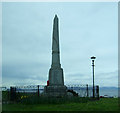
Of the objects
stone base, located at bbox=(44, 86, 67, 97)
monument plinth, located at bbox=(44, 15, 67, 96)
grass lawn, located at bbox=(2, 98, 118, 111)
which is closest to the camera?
grass lawn, located at bbox=(2, 98, 118, 111)

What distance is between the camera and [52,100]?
516 inches

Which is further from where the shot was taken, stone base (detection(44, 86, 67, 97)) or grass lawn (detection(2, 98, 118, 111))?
stone base (detection(44, 86, 67, 97))

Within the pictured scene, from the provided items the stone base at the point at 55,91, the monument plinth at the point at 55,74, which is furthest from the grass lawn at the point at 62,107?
the monument plinth at the point at 55,74

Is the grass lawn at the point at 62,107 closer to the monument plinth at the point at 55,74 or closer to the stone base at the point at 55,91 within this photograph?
the stone base at the point at 55,91

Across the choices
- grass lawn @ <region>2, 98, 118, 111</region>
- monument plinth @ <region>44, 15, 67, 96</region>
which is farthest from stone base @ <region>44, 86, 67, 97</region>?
grass lawn @ <region>2, 98, 118, 111</region>

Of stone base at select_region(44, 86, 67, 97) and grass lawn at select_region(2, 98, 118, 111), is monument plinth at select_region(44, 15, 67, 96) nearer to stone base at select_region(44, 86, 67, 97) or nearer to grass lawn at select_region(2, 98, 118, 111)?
stone base at select_region(44, 86, 67, 97)

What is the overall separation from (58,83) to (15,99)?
3.80 m

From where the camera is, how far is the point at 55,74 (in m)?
17.1

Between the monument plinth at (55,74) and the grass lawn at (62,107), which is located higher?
the monument plinth at (55,74)

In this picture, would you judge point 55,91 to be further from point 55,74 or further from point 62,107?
point 62,107

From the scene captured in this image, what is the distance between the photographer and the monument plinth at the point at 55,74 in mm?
16250

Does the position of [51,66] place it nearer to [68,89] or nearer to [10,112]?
[68,89]

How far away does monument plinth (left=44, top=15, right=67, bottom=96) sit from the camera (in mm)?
16250

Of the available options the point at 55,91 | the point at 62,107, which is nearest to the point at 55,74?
the point at 55,91
